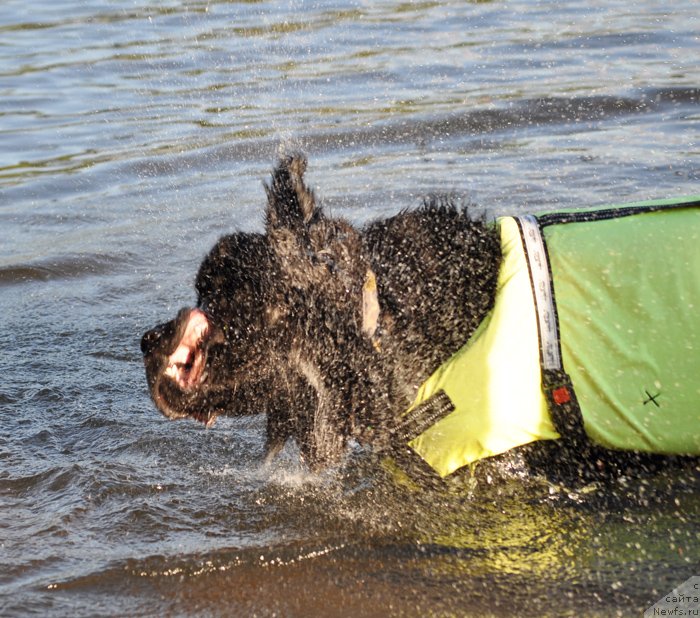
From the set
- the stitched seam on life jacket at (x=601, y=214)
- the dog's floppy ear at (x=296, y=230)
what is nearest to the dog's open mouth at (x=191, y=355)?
the dog's floppy ear at (x=296, y=230)

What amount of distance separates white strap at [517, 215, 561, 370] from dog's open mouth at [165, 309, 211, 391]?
1168 millimetres

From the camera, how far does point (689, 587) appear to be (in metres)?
3.32

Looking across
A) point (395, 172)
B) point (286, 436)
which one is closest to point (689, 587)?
point (286, 436)

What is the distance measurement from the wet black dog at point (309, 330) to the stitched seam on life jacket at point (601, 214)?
0.47m

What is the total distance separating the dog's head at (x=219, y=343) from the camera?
3.29 meters

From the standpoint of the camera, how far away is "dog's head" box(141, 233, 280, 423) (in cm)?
329

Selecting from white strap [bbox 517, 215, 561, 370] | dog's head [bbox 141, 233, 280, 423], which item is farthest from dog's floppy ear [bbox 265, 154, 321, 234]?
white strap [bbox 517, 215, 561, 370]

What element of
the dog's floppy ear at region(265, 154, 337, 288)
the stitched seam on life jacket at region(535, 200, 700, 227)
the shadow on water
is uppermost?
the dog's floppy ear at region(265, 154, 337, 288)

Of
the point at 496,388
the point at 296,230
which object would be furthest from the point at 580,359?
the point at 296,230

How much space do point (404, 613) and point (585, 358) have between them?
1.08 meters

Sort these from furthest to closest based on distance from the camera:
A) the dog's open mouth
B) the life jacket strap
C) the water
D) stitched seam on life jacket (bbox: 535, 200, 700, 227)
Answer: stitched seam on life jacket (bbox: 535, 200, 700, 227), the life jacket strap, the water, the dog's open mouth

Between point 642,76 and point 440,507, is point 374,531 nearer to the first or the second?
point 440,507

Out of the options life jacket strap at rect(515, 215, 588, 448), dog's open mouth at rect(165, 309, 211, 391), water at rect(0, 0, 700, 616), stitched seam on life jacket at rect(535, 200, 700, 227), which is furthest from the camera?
stitched seam on life jacket at rect(535, 200, 700, 227)

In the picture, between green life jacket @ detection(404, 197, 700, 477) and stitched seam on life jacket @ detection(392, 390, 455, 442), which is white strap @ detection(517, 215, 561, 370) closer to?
A: green life jacket @ detection(404, 197, 700, 477)
